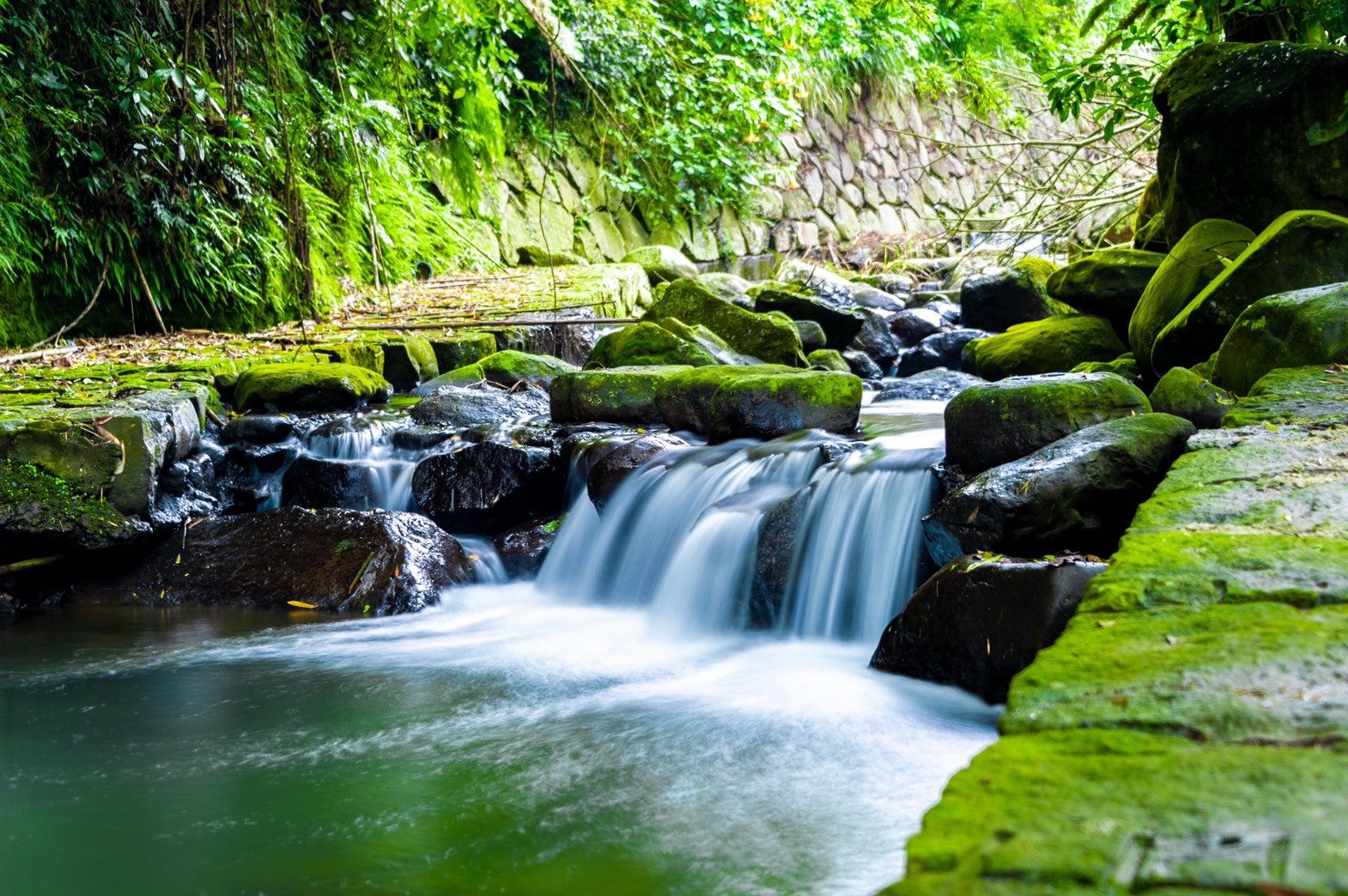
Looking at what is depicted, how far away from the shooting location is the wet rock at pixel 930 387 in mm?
7453

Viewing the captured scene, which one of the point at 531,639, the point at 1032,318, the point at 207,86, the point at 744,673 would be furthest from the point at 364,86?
the point at 744,673

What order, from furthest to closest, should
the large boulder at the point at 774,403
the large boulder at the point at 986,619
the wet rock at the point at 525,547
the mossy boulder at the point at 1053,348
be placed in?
the mossy boulder at the point at 1053,348
the large boulder at the point at 774,403
the wet rock at the point at 525,547
the large boulder at the point at 986,619

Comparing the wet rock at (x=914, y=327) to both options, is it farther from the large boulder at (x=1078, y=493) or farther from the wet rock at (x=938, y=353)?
the large boulder at (x=1078, y=493)

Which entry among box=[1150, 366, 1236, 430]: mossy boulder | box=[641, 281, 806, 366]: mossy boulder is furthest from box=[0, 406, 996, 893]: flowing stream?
box=[641, 281, 806, 366]: mossy boulder

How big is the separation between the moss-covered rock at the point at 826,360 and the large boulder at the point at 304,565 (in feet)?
13.0

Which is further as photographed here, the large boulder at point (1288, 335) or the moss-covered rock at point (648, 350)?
the moss-covered rock at point (648, 350)

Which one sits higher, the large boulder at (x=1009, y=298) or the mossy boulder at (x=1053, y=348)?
the large boulder at (x=1009, y=298)

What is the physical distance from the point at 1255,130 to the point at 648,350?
398 cm

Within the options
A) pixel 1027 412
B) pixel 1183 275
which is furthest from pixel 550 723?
pixel 1183 275

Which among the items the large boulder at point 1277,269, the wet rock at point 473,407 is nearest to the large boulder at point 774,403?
the wet rock at point 473,407

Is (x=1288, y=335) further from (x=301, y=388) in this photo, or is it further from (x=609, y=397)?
(x=301, y=388)

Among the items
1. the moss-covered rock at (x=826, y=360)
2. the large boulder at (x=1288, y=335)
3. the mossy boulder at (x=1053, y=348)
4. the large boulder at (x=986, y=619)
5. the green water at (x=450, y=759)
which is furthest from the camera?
the moss-covered rock at (x=826, y=360)

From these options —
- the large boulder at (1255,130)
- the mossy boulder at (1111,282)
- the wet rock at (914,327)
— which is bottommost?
the mossy boulder at (1111,282)

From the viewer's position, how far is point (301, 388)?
257 inches
